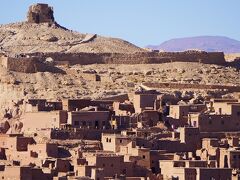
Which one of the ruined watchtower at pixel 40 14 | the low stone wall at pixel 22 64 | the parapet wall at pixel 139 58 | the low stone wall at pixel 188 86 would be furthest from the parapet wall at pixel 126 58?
the low stone wall at pixel 188 86

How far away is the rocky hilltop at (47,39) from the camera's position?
9656 centimetres

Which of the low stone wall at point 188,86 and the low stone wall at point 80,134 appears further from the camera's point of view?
the low stone wall at point 188,86

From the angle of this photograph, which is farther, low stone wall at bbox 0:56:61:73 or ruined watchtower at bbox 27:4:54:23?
ruined watchtower at bbox 27:4:54:23

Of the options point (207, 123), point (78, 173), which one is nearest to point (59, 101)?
point (207, 123)

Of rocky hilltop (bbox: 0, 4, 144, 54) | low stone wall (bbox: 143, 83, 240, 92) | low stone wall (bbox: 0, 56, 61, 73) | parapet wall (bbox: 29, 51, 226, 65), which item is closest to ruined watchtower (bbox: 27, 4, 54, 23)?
rocky hilltop (bbox: 0, 4, 144, 54)

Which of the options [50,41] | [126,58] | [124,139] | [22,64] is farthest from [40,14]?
[124,139]

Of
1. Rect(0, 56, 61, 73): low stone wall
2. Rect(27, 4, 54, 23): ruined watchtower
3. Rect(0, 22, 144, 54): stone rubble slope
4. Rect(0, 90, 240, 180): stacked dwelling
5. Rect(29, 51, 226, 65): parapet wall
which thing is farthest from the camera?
Rect(27, 4, 54, 23): ruined watchtower

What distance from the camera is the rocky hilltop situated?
317ft

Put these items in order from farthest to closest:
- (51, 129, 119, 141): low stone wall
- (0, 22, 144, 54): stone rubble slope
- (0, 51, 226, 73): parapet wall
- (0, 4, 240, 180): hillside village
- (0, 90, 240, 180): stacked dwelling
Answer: (0, 22, 144, 54): stone rubble slope < (0, 51, 226, 73): parapet wall < (51, 129, 119, 141): low stone wall < (0, 4, 240, 180): hillside village < (0, 90, 240, 180): stacked dwelling

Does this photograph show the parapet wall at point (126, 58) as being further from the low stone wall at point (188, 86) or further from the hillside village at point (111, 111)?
the low stone wall at point (188, 86)

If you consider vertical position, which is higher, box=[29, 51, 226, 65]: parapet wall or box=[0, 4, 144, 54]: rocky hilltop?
box=[0, 4, 144, 54]: rocky hilltop

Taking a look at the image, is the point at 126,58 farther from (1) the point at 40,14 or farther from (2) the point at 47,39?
(1) the point at 40,14

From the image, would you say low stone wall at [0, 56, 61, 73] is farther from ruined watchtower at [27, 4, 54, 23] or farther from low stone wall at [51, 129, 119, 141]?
low stone wall at [51, 129, 119, 141]

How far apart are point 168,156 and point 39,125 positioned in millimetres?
7650
